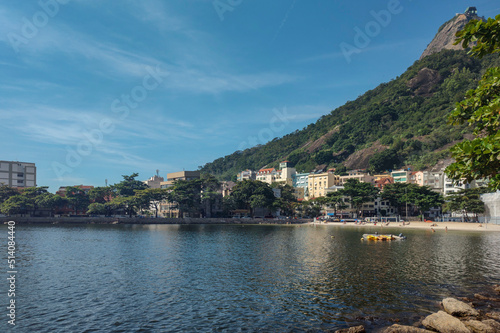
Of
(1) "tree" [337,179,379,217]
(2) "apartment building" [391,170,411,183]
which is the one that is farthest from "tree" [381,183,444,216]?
(2) "apartment building" [391,170,411,183]

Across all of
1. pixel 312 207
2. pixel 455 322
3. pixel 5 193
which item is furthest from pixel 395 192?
pixel 5 193

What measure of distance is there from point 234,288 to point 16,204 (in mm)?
120580

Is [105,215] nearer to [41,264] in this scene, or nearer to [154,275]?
[41,264]

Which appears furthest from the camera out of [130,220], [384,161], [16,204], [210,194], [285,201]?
[384,161]

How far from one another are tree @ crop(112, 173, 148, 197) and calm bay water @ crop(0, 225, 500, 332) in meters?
105

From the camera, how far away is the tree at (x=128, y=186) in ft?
504

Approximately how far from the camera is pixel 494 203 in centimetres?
10412

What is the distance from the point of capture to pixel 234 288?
3000cm

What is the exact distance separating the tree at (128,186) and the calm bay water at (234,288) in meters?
105

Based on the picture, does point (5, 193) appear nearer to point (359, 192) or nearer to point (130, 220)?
point (130, 220)

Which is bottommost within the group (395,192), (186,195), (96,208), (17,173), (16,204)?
(96,208)

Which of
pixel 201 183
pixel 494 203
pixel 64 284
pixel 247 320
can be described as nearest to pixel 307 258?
pixel 247 320

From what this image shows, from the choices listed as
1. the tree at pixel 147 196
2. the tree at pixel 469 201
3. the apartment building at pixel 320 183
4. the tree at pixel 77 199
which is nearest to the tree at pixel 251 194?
the tree at pixel 147 196

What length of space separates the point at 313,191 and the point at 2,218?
133801 mm
